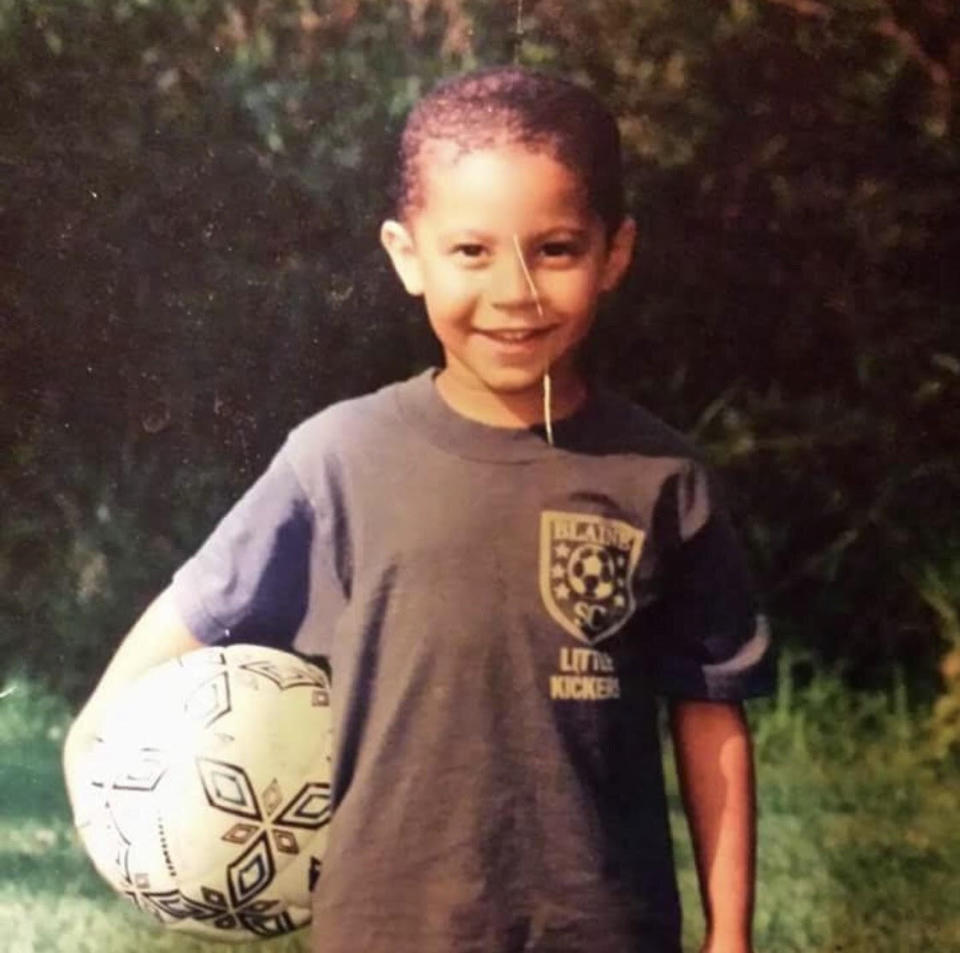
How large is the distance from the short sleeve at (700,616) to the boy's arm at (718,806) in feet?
0.08

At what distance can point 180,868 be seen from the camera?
3.58 feet

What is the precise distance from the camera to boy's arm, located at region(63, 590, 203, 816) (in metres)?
1.19

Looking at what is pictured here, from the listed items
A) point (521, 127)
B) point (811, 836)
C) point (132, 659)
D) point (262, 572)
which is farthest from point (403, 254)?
point (811, 836)

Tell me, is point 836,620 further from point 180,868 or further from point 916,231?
point 180,868

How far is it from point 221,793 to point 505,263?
436 millimetres

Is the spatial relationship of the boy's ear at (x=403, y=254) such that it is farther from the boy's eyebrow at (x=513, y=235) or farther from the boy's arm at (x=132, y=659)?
the boy's arm at (x=132, y=659)

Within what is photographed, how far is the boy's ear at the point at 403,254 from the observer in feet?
3.80

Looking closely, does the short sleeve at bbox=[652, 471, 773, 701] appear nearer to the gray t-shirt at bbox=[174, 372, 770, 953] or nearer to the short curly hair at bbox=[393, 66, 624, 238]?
the gray t-shirt at bbox=[174, 372, 770, 953]

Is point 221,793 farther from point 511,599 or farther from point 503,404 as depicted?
point 503,404

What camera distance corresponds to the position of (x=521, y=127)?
43.4 inches

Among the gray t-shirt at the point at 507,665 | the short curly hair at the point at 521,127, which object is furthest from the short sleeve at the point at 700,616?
the short curly hair at the point at 521,127

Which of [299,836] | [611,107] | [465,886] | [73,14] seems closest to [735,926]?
[465,886]

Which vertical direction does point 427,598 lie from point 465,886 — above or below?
above

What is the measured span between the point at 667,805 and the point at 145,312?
0.58 meters
